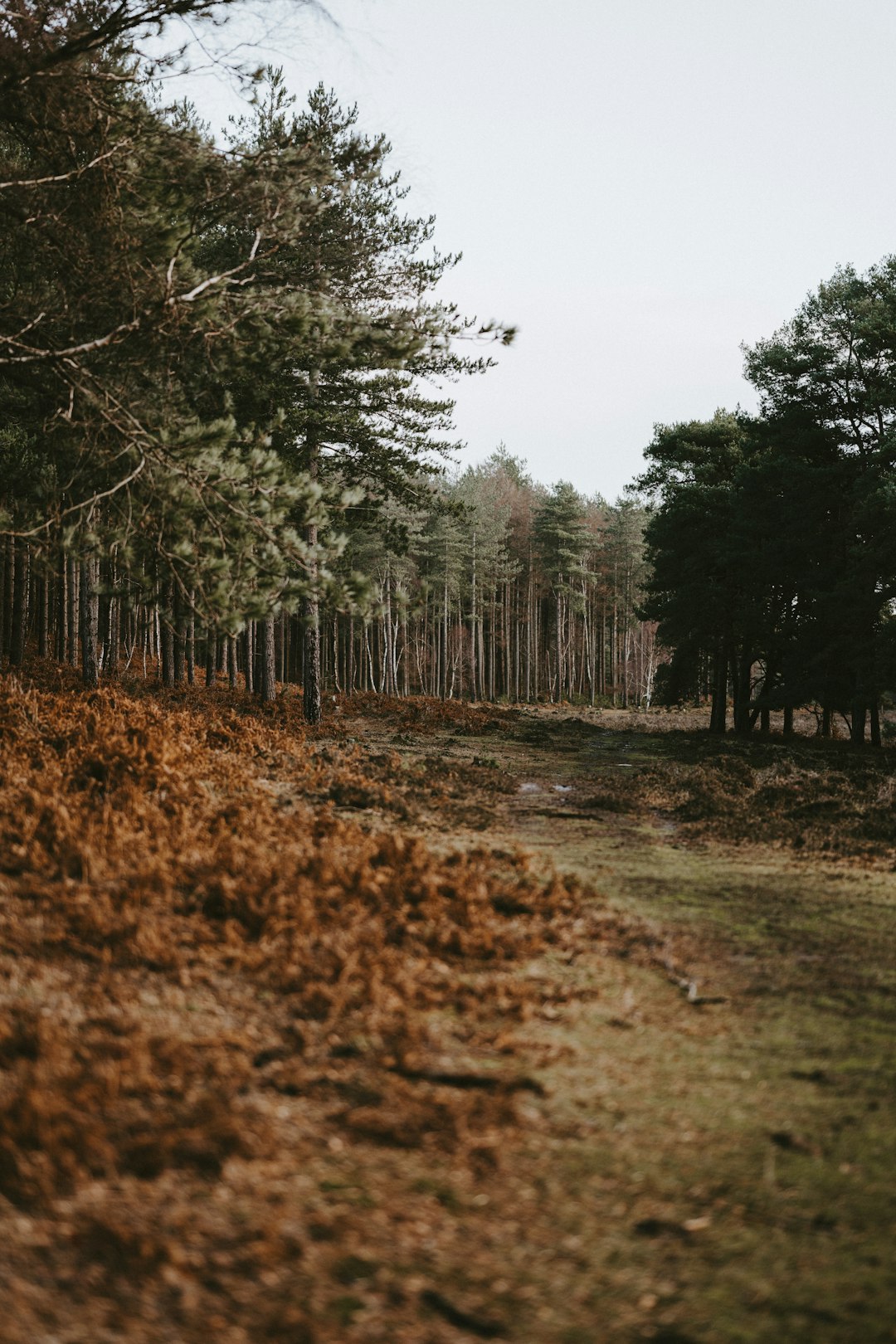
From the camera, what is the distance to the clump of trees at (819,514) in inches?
800

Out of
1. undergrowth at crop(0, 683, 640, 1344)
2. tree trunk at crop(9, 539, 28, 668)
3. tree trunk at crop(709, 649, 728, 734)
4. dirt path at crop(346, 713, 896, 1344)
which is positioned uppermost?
tree trunk at crop(9, 539, 28, 668)

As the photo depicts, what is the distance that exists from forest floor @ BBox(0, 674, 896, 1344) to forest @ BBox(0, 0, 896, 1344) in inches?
0.7

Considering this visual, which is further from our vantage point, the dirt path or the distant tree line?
the distant tree line

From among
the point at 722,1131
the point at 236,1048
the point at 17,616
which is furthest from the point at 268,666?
the point at 722,1131

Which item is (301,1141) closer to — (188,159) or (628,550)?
(188,159)

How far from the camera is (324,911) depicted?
203 inches

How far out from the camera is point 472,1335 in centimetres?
215

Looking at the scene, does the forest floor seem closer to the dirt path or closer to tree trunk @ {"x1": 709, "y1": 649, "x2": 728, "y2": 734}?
the dirt path

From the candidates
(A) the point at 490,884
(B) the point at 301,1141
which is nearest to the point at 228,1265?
(B) the point at 301,1141

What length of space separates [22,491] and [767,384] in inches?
779

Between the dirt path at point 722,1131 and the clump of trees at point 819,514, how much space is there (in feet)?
50.3

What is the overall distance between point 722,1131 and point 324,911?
2.65 meters

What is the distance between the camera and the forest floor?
2.29 meters

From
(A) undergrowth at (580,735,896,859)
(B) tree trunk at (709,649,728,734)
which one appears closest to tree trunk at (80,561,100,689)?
(A) undergrowth at (580,735,896,859)
